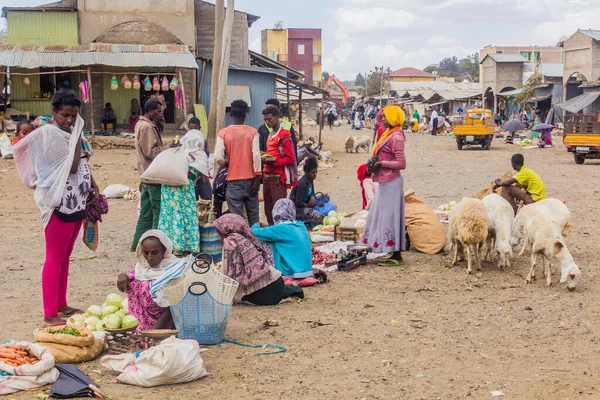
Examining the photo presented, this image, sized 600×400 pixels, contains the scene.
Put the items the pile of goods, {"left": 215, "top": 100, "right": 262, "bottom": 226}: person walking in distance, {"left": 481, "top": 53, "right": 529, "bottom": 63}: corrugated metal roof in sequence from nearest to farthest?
1. the pile of goods
2. {"left": 215, "top": 100, "right": 262, "bottom": 226}: person walking in distance
3. {"left": 481, "top": 53, "right": 529, "bottom": 63}: corrugated metal roof

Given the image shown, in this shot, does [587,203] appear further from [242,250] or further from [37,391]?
[37,391]

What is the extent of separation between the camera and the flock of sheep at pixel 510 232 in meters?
7.40

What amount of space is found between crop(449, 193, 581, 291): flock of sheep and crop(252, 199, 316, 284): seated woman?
1.75 metres

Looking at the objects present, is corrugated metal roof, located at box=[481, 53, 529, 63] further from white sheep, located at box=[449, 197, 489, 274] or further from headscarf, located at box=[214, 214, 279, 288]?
headscarf, located at box=[214, 214, 279, 288]

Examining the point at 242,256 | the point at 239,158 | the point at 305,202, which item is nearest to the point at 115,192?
the point at 305,202

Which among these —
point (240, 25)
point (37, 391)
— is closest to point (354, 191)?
point (37, 391)

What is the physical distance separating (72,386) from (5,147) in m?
16.0

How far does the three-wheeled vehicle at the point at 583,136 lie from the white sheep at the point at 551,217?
1399 centimetres

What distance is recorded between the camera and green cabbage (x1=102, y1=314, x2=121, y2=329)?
5.61 meters

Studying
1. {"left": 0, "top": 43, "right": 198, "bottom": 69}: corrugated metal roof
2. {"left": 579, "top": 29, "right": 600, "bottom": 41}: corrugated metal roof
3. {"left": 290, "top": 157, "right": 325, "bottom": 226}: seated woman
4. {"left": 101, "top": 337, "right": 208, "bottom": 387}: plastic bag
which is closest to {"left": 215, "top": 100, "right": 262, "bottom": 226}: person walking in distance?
{"left": 290, "top": 157, "right": 325, "bottom": 226}: seated woman

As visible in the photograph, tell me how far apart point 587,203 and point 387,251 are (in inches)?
253

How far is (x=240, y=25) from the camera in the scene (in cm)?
2872

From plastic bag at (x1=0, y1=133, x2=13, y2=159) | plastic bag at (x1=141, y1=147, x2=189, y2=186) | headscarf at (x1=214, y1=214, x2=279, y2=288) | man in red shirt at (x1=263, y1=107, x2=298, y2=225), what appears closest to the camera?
headscarf at (x1=214, y1=214, x2=279, y2=288)

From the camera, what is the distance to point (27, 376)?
4.67 meters
